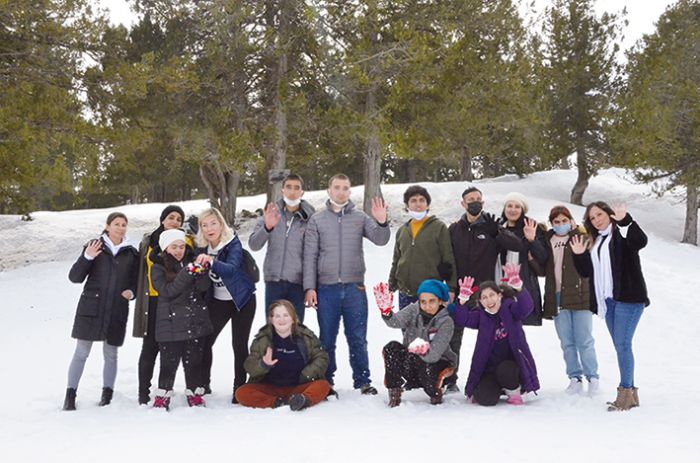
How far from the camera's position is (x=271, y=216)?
6.40 metres

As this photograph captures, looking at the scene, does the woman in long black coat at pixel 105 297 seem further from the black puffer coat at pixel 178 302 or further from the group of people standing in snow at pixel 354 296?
the black puffer coat at pixel 178 302

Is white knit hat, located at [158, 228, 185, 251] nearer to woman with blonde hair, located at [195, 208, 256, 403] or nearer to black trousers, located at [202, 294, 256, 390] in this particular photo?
woman with blonde hair, located at [195, 208, 256, 403]

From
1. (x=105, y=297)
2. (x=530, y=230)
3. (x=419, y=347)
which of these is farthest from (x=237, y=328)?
(x=530, y=230)

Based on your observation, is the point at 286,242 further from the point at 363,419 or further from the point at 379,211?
the point at 363,419

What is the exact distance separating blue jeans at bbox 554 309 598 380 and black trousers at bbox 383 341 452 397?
1.37 metres

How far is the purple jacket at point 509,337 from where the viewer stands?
6.00m

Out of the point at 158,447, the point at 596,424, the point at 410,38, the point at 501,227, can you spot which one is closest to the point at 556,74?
the point at 410,38

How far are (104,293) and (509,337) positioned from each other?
395cm

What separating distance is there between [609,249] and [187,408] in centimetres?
418

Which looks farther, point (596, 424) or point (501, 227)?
point (501, 227)

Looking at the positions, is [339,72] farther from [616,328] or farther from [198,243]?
[616,328]

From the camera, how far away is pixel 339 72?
15.9m

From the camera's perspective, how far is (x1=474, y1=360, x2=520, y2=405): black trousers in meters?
5.85

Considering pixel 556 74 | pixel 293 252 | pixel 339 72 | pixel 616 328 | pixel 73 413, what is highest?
pixel 556 74
